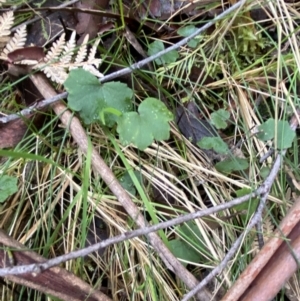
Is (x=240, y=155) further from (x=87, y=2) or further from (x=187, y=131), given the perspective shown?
(x=87, y=2)

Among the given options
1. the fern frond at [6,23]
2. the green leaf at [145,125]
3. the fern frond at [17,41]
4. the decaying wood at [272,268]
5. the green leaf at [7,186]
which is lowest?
the decaying wood at [272,268]

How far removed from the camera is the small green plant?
112 cm

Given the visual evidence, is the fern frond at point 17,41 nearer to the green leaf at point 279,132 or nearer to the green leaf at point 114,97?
the green leaf at point 114,97

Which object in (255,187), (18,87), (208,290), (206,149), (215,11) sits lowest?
(208,290)

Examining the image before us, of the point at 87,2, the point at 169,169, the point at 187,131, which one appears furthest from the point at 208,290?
the point at 87,2

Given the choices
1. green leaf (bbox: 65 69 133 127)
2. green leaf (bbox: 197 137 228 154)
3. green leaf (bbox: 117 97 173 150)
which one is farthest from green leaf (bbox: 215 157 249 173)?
green leaf (bbox: 65 69 133 127)

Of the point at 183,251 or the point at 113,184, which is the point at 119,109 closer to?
the point at 113,184

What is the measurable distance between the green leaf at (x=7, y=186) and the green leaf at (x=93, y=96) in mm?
250

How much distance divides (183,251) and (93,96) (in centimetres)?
47

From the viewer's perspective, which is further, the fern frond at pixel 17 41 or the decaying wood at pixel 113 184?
the fern frond at pixel 17 41

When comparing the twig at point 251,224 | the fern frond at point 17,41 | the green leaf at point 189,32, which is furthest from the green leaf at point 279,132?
the fern frond at point 17,41

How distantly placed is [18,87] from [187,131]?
492mm

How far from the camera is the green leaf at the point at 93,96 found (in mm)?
1144

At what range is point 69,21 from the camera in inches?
50.5
